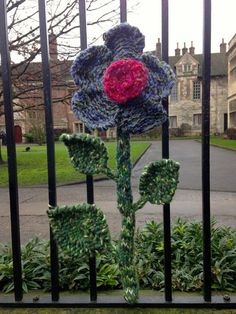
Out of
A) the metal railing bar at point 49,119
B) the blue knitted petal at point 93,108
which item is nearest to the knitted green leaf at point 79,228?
the metal railing bar at point 49,119

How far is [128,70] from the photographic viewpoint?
140 cm

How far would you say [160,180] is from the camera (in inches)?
59.0

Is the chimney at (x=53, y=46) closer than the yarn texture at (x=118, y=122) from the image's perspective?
No

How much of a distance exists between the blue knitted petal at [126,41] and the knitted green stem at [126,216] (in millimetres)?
306

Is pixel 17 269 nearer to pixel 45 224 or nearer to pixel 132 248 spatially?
pixel 132 248

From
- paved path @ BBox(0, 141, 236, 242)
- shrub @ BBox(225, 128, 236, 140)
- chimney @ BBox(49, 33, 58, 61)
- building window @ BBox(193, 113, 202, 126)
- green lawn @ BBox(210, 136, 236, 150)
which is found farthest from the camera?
building window @ BBox(193, 113, 202, 126)

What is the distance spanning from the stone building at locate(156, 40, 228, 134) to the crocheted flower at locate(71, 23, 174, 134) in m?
46.1

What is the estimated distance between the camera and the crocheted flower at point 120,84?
4.62 feet

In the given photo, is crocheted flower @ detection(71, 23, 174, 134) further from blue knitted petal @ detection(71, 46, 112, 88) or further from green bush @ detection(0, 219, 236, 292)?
green bush @ detection(0, 219, 236, 292)

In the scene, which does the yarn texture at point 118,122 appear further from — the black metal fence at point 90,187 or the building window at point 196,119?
the building window at point 196,119

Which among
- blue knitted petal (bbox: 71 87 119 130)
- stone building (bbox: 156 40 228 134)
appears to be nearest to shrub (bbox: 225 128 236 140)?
stone building (bbox: 156 40 228 134)

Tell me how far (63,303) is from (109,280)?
0.35 meters

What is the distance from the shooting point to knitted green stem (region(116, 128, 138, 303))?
1.53 metres

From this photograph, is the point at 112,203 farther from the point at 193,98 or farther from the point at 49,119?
the point at 193,98
